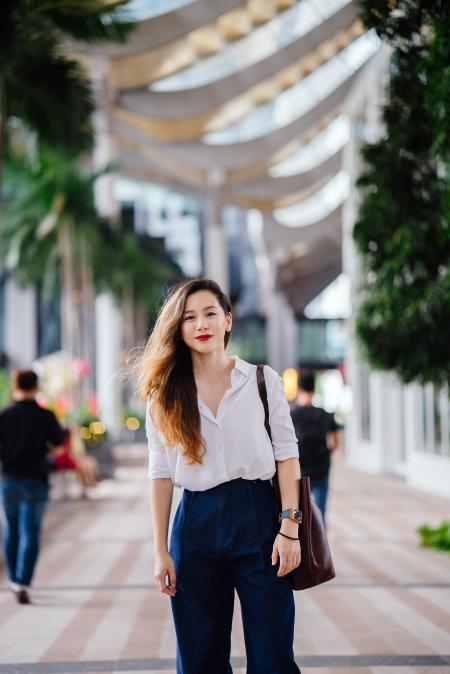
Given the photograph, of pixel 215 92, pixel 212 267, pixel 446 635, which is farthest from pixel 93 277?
pixel 446 635

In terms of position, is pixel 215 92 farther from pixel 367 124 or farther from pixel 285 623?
pixel 285 623

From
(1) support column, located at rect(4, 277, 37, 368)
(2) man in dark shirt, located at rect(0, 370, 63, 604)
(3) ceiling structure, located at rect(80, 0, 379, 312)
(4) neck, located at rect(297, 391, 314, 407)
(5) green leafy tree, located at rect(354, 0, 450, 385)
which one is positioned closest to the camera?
(2) man in dark shirt, located at rect(0, 370, 63, 604)

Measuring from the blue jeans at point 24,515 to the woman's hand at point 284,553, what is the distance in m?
4.72

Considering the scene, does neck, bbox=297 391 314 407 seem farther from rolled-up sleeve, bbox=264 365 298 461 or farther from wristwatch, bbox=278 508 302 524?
wristwatch, bbox=278 508 302 524

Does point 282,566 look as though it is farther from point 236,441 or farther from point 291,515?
point 236,441

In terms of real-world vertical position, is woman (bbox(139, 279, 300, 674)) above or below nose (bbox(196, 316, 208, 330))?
below

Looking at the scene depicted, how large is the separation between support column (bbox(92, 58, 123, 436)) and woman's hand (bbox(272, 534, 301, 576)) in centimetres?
2742

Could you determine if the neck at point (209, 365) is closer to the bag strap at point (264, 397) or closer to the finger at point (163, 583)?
the bag strap at point (264, 397)

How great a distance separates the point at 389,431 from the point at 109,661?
17885 millimetres

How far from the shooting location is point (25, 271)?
30953mm

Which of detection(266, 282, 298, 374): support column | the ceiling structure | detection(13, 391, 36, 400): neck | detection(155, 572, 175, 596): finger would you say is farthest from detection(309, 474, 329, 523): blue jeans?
detection(266, 282, 298, 374): support column

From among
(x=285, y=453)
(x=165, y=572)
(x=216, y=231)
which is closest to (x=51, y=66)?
(x=285, y=453)

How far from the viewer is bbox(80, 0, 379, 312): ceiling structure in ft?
96.9

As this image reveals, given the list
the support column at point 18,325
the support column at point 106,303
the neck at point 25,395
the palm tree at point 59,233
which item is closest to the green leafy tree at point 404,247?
the neck at point 25,395
